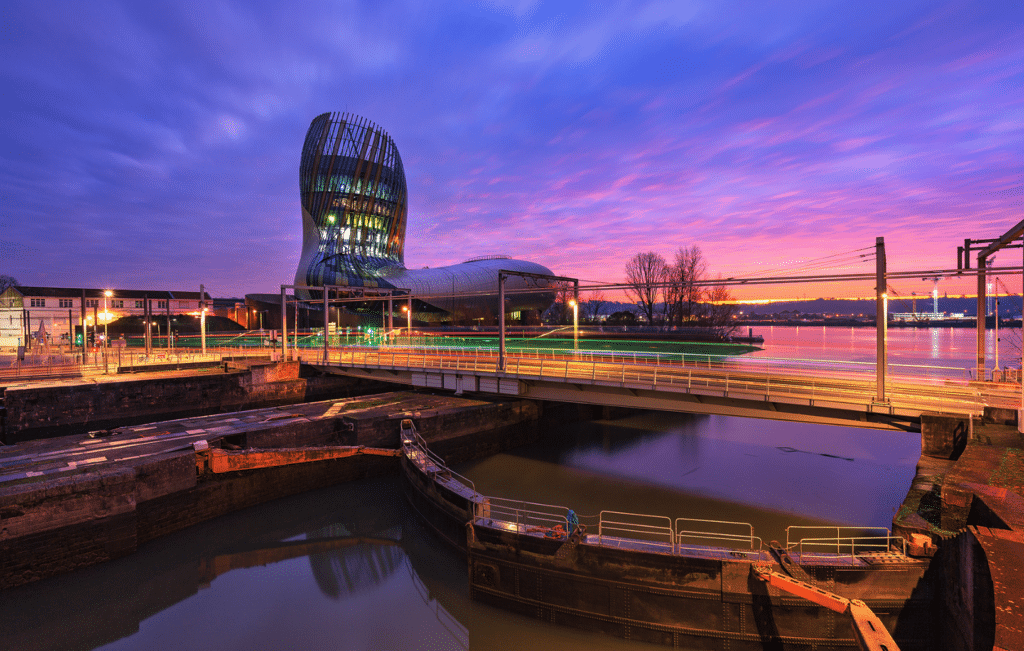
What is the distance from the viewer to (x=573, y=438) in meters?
29.1

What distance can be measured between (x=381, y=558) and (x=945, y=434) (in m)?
17.8

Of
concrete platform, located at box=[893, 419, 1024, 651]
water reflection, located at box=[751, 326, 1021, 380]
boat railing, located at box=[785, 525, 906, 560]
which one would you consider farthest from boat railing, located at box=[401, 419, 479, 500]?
water reflection, located at box=[751, 326, 1021, 380]

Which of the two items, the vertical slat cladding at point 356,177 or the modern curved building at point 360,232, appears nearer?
the modern curved building at point 360,232

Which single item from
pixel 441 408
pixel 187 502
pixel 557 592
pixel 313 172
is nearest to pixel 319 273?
pixel 313 172

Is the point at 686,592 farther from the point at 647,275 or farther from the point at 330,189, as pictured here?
the point at 330,189

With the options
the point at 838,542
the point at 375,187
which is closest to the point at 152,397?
the point at 838,542

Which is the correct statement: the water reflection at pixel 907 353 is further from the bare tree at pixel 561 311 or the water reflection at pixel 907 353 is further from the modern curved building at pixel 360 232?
the modern curved building at pixel 360 232

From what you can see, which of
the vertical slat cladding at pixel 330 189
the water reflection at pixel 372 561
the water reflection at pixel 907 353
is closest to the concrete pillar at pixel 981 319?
the water reflection at pixel 907 353

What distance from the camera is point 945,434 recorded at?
13.2 meters

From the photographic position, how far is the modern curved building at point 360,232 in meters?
80.4

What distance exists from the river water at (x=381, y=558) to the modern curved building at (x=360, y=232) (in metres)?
57.7

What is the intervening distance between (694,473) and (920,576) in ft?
41.3

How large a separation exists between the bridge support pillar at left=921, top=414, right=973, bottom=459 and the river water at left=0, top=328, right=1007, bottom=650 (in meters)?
4.46

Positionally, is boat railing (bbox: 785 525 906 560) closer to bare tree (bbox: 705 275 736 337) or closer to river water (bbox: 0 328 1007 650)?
river water (bbox: 0 328 1007 650)
